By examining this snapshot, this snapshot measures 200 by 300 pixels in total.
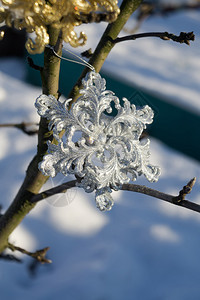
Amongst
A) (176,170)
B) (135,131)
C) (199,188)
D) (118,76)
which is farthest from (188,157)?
(135,131)

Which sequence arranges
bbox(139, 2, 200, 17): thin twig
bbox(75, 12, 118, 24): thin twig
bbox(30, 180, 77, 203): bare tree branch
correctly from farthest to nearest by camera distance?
bbox(139, 2, 200, 17): thin twig < bbox(30, 180, 77, 203): bare tree branch < bbox(75, 12, 118, 24): thin twig

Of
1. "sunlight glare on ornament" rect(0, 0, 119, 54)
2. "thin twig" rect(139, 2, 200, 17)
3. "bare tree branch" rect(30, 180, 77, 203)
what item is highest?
"thin twig" rect(139, 2, 200, 17)

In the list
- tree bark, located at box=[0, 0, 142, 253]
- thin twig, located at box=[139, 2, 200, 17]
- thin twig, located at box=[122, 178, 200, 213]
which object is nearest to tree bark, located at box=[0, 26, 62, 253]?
tree bark, located at box=[0, 0, 142, 253]

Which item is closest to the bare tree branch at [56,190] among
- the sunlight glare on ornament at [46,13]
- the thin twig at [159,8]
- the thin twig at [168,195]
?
the thin twig at [168,195]

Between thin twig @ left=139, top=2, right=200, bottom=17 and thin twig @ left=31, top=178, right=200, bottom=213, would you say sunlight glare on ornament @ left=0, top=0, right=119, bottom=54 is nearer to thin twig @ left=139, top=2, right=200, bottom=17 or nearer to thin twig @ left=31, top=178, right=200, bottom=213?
thin twig @ left=31, top=178, right=200, bottom=213

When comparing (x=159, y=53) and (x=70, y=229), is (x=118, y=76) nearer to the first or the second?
(x=159, y=53)

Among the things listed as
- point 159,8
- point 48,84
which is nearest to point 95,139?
point 48,84

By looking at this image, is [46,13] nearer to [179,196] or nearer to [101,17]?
[101,17]

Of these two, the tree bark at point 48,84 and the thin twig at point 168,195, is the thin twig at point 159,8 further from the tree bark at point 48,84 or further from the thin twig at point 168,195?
the thin twig at point 168,195
